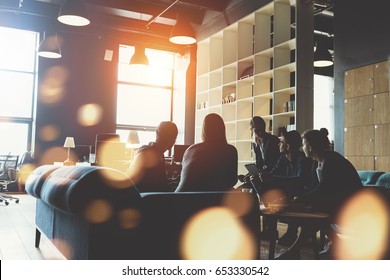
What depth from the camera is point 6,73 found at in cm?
898

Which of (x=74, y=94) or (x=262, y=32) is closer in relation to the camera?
(x=262, y=32)

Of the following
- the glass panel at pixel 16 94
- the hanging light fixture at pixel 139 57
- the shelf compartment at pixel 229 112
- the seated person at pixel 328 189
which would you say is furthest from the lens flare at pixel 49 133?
the seated person at pixel 328 189

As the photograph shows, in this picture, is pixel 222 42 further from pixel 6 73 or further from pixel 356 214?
pixel 356 214

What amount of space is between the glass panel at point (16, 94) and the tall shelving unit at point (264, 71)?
410 cm

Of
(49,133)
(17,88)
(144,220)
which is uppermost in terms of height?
(17,88)

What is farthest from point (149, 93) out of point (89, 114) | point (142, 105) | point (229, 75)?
point (229, 75)

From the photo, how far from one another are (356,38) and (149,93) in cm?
568

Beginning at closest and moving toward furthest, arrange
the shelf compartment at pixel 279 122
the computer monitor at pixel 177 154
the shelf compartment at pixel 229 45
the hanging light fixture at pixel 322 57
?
the shelf compartment at pixel 279 122 < the computer monitor at pixel 177 154 < the hanging light fixture at pixel 322 57 < the shelf compartment at pixel 229 45

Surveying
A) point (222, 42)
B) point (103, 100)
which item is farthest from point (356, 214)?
point (103, 100)

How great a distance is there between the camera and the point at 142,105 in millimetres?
10359

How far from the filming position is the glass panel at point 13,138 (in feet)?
29.4

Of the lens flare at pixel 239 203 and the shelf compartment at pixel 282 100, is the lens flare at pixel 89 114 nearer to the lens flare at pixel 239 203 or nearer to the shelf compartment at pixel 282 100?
the shelf compartment at pixel 282 100

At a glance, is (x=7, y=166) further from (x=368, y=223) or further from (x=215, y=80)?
(x=368, y=223)
